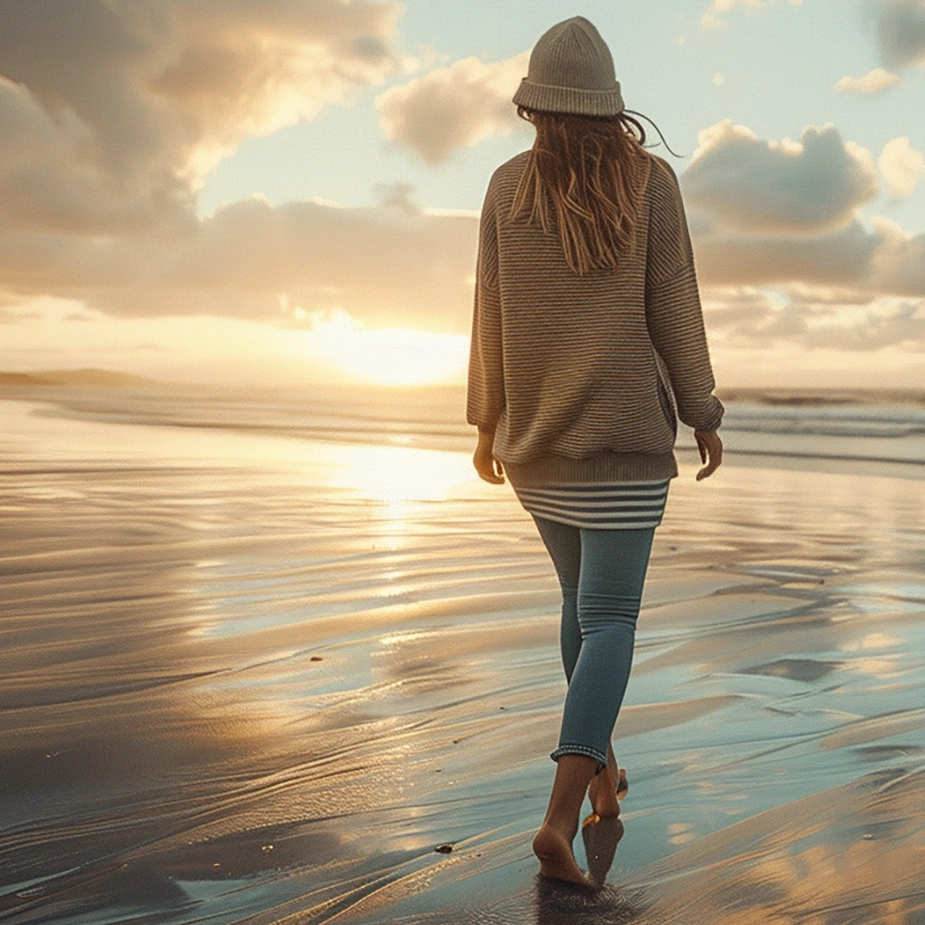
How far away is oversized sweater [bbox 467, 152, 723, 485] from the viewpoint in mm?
2992

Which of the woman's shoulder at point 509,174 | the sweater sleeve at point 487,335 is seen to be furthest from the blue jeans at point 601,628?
the woman's shoulder at point 509,174

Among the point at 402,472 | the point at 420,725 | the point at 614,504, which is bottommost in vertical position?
the point at 420,725

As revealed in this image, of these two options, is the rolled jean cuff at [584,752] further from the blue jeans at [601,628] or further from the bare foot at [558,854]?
the bare foot at [558,854]

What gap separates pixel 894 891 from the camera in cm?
284

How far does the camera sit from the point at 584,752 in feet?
9.78

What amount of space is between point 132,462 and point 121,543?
20.9 feet

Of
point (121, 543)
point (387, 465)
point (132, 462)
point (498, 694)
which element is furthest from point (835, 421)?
point (498, 694)

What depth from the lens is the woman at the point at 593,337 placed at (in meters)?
2.98

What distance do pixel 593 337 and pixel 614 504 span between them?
42 cm

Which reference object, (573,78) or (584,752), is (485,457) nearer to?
(584,752)

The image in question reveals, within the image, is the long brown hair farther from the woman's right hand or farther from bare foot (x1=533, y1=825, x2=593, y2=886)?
bare foot (x1=533, y1=825, x2=593, y2=886)

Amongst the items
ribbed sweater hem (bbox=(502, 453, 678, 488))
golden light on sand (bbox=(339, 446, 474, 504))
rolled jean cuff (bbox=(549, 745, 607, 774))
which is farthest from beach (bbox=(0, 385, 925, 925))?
golden light on sand (bbox=(339, 446, 474, 504))

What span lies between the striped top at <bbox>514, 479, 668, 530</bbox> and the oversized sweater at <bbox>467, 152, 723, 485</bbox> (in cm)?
3

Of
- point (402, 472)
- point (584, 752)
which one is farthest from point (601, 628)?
point (402, 472)
